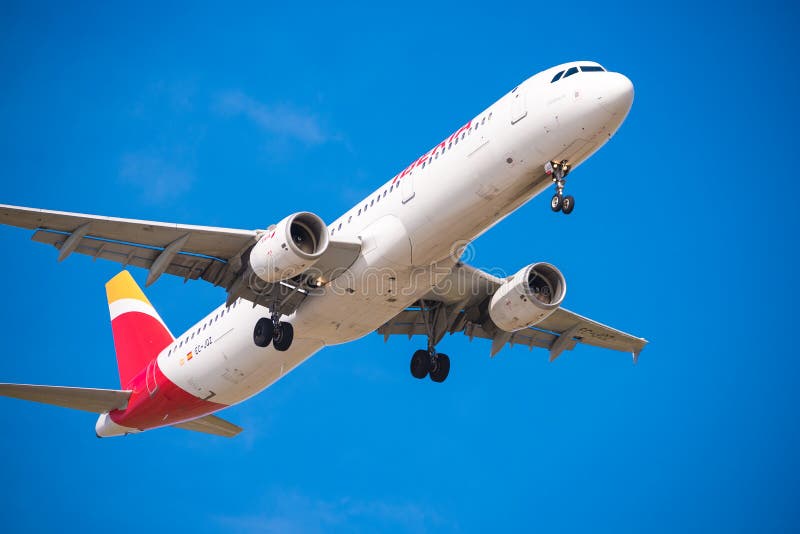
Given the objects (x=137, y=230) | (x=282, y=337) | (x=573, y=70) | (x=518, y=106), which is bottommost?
(x=282, y=337)

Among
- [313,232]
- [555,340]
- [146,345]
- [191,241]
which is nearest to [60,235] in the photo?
[191,241]

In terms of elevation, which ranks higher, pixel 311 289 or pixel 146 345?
pixel 146 345

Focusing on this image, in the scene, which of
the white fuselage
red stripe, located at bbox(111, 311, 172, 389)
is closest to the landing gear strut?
the white fuselage

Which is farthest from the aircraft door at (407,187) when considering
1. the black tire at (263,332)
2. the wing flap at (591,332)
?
the wing flap at (591,332)

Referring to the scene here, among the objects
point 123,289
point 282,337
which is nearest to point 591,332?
point 282,337

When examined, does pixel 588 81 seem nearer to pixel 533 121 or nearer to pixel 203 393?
pixel 533 121

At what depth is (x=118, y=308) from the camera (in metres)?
36.4

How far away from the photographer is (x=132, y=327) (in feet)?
117

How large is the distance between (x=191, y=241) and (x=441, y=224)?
21.9 ft

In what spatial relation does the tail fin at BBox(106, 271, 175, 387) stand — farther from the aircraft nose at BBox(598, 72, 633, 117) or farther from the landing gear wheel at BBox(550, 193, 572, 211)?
the aircraft nose at BBox(598, 72, 633, 117)

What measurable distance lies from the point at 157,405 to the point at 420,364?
26.0 ft

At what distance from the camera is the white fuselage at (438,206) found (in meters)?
24.7

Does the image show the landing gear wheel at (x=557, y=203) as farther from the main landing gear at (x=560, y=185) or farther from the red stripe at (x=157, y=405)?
the red stripe at (x=157, y=405)

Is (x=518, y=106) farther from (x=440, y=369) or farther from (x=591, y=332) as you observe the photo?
(x=591, y=332)
